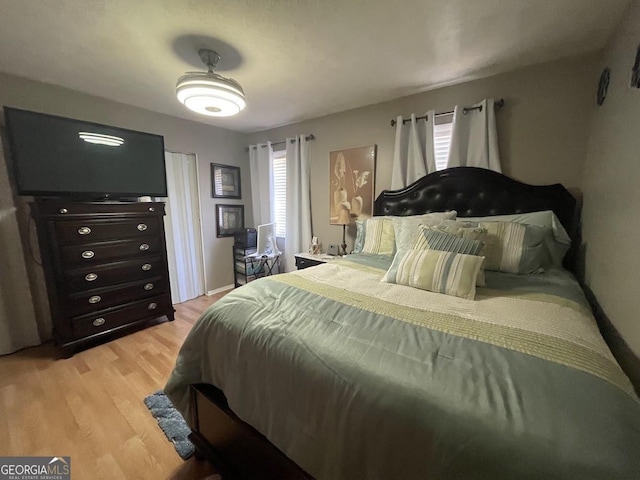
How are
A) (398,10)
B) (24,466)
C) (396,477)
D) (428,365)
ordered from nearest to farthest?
(396,477)
(428,365)
(24,466)
(398,10)

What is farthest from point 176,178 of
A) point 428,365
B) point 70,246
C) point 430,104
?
point 428,365

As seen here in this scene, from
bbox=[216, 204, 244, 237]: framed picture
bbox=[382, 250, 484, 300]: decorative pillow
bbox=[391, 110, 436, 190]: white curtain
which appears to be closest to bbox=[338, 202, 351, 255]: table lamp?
bbox=[391, 110, 436, 190]: white curtain

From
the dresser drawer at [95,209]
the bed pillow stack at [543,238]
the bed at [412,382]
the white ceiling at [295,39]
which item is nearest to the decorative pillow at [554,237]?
the bed pillow stack at [543,238]

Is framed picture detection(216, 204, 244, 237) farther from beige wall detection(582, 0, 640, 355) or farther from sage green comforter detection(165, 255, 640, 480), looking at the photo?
beige wall detection(582, 0, 640, 355)

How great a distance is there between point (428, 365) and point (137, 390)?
201cm

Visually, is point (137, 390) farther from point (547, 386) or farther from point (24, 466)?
point (547, 386)

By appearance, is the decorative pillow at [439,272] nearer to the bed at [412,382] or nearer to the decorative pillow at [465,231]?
the bed at [412,382]

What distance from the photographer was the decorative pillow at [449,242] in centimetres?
152

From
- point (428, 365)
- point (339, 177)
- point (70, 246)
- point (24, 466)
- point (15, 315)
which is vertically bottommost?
point (24, 466)

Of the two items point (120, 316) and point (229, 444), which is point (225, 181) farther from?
point (229, 444)

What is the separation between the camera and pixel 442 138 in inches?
95.6

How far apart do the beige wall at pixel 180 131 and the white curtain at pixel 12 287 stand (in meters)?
0.39

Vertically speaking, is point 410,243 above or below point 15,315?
above

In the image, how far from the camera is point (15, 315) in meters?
2.21
